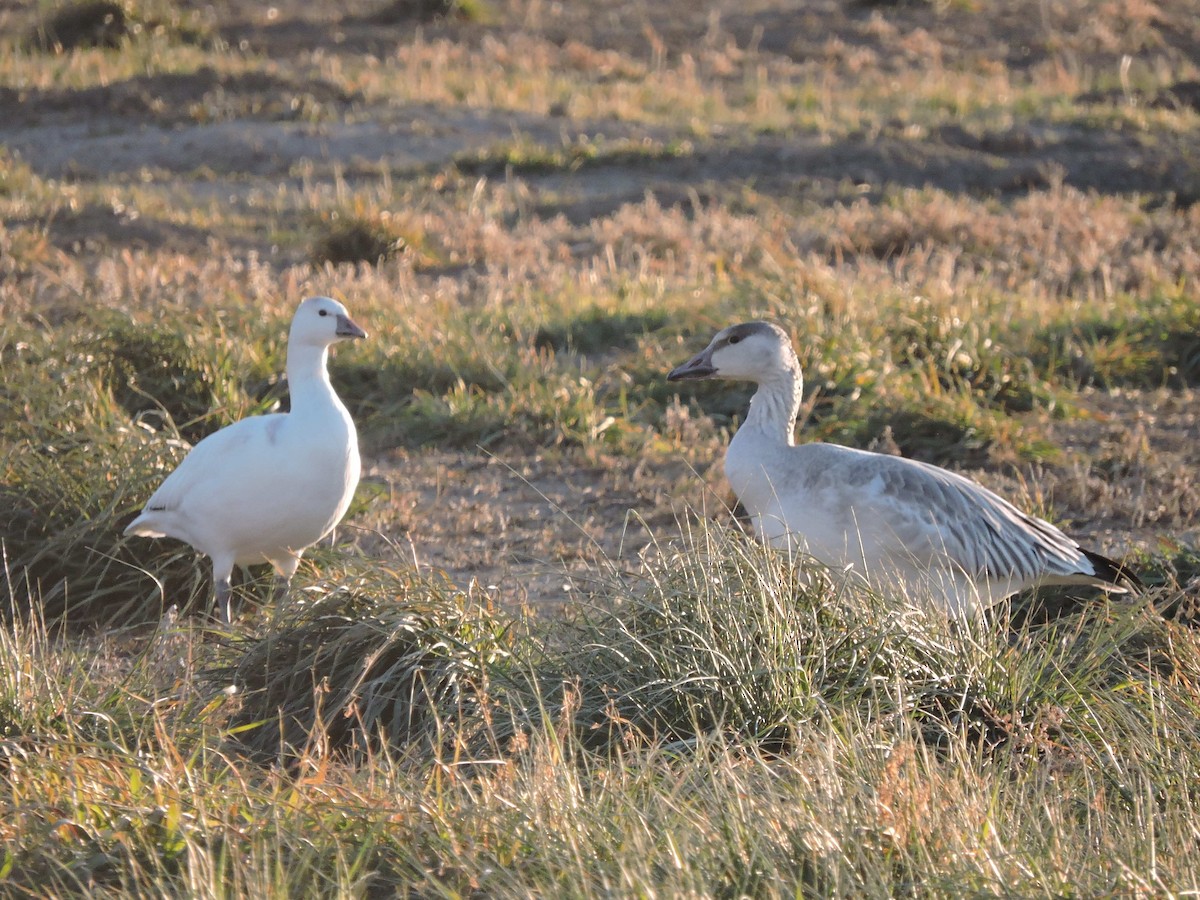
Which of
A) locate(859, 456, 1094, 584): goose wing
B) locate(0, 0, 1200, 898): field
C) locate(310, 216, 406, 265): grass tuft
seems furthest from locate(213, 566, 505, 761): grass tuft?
locate(310, 216, 406, 265): grass tuft

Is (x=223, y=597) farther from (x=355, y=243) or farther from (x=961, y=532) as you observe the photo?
(x=355, y=243)

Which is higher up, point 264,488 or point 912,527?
point 264,488

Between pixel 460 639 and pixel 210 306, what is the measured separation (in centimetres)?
436

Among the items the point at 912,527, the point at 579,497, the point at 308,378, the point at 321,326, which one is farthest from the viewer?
the point at 579,497

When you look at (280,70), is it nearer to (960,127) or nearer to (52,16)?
(52,16)

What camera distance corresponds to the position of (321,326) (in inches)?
228

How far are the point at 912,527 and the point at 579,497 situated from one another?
86.7 inches

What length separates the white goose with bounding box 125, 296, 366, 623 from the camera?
5.30 m

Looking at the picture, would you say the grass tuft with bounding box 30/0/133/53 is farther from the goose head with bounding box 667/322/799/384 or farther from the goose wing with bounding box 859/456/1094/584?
the goose wing with bounding box 859/456/1094/584

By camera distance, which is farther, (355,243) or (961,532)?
(355,243)

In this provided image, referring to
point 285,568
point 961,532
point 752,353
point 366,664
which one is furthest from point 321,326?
point 961,532

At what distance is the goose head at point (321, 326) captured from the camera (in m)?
5.79

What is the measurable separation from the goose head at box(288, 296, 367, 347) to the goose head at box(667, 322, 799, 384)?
4.06 ft

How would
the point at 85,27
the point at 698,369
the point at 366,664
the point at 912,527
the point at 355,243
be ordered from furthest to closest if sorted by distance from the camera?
the point at 85,27 → the point at 355,243 → the point at 698,369 → the point at 912,527 → the point at 366,664
